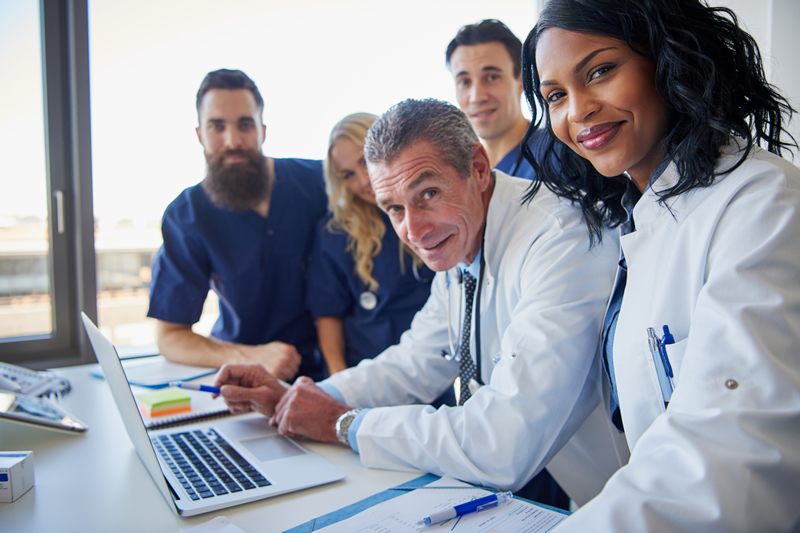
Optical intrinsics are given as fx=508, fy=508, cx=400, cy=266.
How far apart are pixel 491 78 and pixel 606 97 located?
136 cm

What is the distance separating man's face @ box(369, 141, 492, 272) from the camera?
116 cm

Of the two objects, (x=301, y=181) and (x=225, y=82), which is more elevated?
(x=225, y=82)

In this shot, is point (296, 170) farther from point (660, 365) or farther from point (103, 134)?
point (660, 365)

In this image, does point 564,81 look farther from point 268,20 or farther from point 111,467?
point 268,20

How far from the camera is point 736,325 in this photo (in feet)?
1.80

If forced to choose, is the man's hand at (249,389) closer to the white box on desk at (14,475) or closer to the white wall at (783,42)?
the white box on desk at (14,475)

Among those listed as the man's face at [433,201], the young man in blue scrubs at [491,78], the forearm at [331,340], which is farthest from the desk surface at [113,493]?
the young man in blue scrubs at [491,78]

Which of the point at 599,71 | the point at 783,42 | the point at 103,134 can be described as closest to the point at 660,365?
the point at 599,71

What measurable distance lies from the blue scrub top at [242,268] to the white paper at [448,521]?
1.35 meters

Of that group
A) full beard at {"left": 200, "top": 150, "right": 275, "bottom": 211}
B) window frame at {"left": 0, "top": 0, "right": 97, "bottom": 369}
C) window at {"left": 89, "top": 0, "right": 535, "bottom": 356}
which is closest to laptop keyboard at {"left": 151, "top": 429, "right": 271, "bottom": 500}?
window at {"left": 89, "top": 0, "right": 535, "bottom": 356}

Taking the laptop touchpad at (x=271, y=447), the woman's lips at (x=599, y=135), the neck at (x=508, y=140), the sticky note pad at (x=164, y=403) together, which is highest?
the neck at (x=508, y=140)

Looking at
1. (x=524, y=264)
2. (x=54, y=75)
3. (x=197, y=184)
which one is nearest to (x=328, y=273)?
(x=197, y=184)

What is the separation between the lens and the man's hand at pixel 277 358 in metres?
1.69

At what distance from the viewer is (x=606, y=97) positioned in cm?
79
